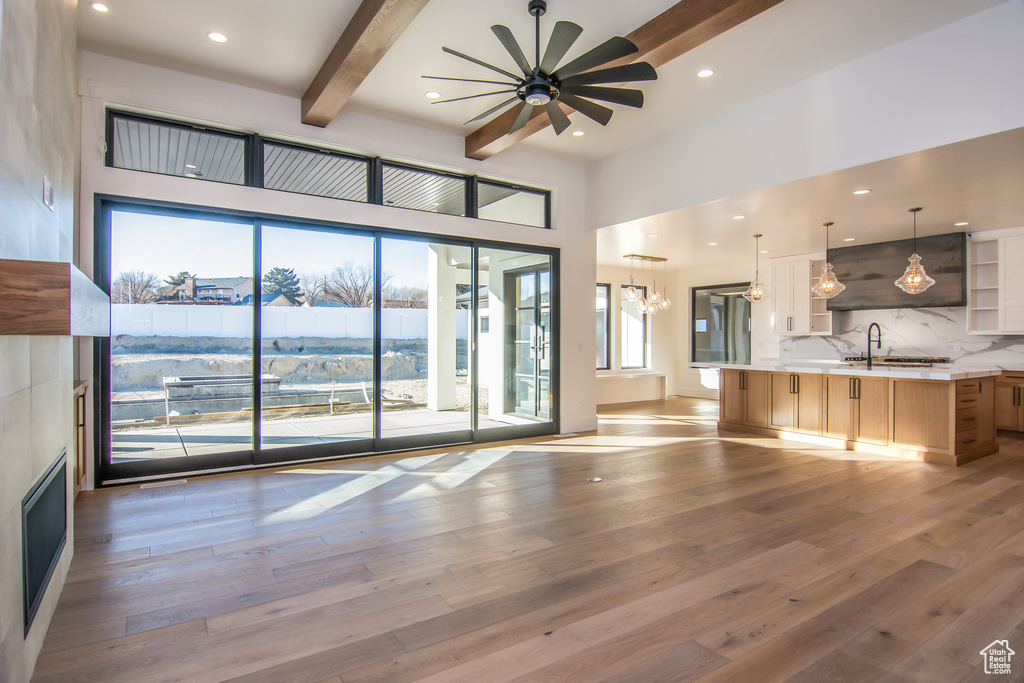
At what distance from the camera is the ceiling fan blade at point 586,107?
3865 millimetres

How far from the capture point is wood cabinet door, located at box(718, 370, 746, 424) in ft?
24.5

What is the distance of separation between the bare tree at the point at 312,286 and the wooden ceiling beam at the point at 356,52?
1.50m

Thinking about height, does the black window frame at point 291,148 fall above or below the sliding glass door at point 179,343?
above

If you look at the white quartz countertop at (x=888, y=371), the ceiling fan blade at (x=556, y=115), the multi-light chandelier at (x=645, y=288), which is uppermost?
the ceiling fan blade at (x=556, y=115)

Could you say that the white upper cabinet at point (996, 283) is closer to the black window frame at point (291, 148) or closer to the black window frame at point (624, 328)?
the black window frame at point (624, 328)

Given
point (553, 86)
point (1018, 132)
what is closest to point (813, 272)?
point (1018, 132)

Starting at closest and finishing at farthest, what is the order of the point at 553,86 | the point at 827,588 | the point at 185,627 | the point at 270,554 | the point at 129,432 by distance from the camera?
the point at 185,627 < the point at 827,588 < the point at 270,554 < the point at 553,86 < the point at 129,432

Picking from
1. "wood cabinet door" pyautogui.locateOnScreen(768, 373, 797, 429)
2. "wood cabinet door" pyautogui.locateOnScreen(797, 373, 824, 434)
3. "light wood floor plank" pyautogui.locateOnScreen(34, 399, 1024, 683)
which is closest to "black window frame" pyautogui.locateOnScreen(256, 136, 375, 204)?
"light wood floor plank" pyautogui.locateOnScreen(34, 399, 1024, 683)

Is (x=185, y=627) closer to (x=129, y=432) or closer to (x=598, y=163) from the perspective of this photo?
(x=129, y=432)

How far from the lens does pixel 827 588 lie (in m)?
2.65

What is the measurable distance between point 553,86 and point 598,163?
141 inches

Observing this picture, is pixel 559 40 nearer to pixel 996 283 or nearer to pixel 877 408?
pixel 877 408

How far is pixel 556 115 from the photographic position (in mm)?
3973

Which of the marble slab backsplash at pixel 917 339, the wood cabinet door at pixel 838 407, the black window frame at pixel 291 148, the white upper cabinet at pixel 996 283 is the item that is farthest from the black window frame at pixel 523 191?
the white upper cabinet at pixel 996 283
